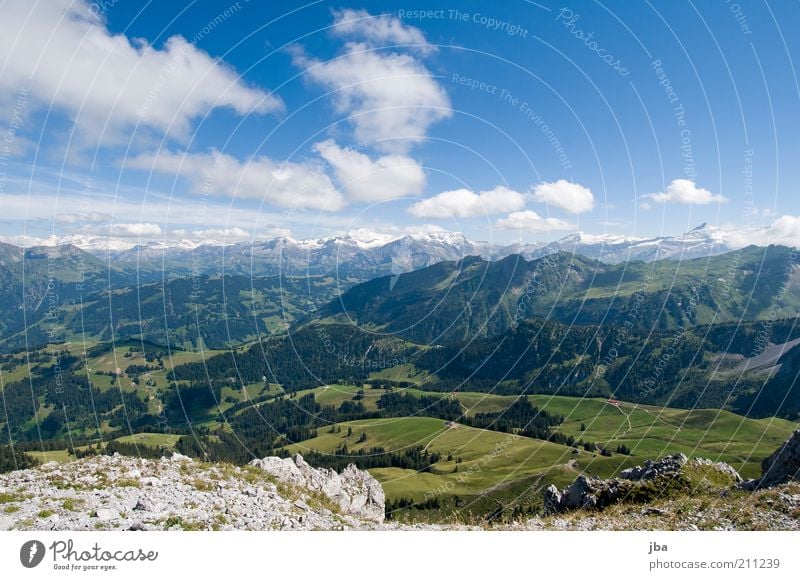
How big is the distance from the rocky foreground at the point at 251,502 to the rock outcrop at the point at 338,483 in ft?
4.52

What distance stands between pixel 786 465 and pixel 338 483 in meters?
31.1

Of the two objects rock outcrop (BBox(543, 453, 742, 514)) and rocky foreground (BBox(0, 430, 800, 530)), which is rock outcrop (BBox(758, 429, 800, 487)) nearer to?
rocky foreground (BBox(0, 430, 800, 530))

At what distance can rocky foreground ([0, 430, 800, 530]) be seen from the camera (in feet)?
52.3

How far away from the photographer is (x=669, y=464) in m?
29.4

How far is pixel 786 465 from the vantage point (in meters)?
26.9

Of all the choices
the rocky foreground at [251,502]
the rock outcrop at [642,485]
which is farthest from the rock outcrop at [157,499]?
the rock outcrop at [642,485]

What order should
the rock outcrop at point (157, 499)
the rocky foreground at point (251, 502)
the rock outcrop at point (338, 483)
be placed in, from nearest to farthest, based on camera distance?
the rock outcrop at point (157, 499) < the rocky foreground at point (251, 502) < the rock outcrop at point (338, 483)

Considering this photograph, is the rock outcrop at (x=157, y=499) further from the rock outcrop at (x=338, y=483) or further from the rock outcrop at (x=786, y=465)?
the rock outcrop at (x=786, y=465)

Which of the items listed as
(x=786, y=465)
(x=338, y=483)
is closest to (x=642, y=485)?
(x=786, y=465)

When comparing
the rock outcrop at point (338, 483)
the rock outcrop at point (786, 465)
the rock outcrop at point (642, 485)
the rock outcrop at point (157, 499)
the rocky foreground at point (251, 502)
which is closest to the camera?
the rock outcrop at point (157, 499)

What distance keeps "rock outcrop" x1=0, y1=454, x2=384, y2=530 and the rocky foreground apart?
0.04m

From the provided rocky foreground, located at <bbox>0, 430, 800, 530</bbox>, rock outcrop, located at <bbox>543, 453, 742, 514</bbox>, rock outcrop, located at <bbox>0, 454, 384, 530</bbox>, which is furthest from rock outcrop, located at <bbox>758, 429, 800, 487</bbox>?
rock outcrop, located at <bbox>0, 454, 384, 530</bbox>

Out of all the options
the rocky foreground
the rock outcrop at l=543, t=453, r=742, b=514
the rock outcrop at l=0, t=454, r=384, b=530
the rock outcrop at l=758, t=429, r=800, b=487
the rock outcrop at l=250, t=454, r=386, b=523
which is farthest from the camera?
the rock outcrop at l=250, t=454, r=386, b=523

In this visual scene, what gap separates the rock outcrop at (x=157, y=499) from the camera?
51.0 ft
